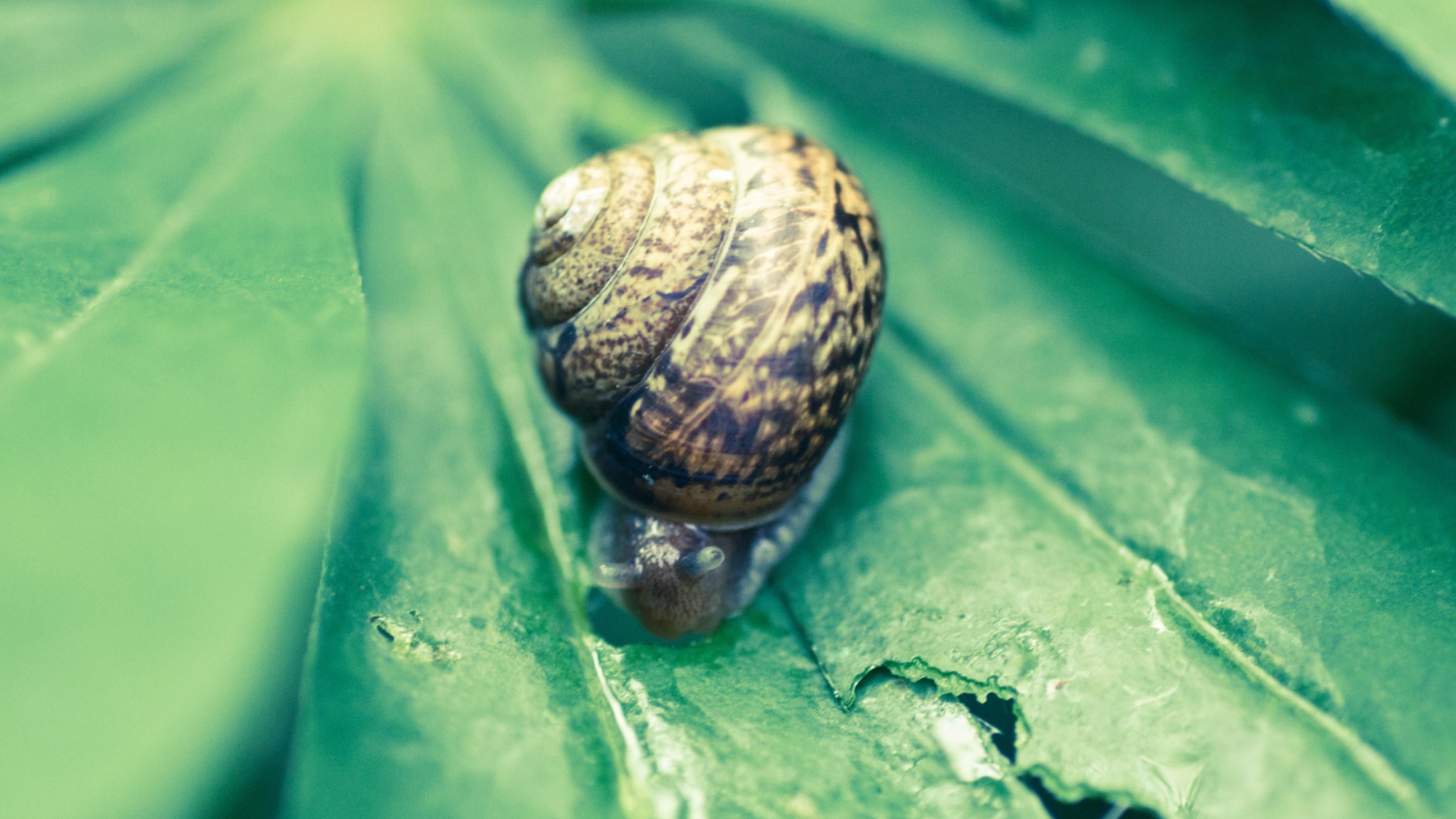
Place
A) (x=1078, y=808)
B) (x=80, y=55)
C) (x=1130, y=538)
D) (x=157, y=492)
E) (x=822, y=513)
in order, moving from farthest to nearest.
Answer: (x=80, y=55) → (x=822, y=513) → (x=1130, y=538) → (x=1078, y=808) → (x=157, y=492)

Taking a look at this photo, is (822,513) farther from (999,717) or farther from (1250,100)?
(1250,100)

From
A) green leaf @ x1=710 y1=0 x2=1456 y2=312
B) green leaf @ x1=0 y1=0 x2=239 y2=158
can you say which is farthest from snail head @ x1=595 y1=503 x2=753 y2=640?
green leaf @ x1=0 y1=0 x2=239 y2=158

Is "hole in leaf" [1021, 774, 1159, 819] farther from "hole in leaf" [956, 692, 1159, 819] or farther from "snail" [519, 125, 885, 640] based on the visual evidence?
"snail" [519, 125, 885, 640]

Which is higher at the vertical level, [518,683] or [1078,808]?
[1078,808]

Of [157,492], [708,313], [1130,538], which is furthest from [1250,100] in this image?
[157,492]

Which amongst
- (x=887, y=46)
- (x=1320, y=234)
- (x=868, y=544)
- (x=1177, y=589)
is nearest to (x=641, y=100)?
(x=887, y=46)

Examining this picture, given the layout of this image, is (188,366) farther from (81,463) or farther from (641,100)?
(641,100)

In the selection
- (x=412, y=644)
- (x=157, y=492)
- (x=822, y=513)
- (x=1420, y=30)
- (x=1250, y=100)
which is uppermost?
(x=1420, y=30)

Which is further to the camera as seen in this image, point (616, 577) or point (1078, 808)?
point (616, 577)
